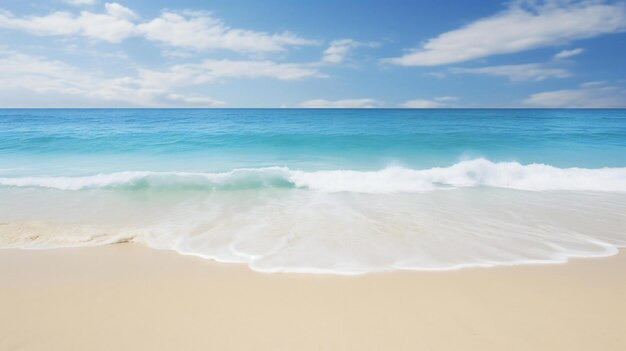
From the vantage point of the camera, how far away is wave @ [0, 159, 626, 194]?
29.2ft

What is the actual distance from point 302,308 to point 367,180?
714 cm

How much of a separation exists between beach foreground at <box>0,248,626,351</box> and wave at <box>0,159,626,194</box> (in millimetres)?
5061

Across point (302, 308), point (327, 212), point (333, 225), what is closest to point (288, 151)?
point (327, 212)

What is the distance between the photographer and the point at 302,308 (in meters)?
3.02

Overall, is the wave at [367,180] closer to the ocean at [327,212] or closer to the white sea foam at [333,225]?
the ocean at [327,212]

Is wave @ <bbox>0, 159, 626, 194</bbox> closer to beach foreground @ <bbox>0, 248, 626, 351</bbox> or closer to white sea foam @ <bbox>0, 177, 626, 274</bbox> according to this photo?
white sea foam @ <bbox>0, 177, 626, 274</bbox>

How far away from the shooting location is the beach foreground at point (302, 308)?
2.56 meters

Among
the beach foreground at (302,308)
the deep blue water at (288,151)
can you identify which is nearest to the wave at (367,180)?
the deep blue water at (288,151)

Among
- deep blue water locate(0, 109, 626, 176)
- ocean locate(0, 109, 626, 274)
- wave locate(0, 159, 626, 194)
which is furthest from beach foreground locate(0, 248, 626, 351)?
deep blue water locate(0, 109, 626, 176)

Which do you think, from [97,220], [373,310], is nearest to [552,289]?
[373,310]

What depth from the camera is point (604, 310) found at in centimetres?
300

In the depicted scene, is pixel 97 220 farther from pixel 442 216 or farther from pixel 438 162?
pixel 438 162

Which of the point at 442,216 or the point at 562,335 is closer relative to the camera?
the point at 562,335

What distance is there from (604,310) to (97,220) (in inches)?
310
